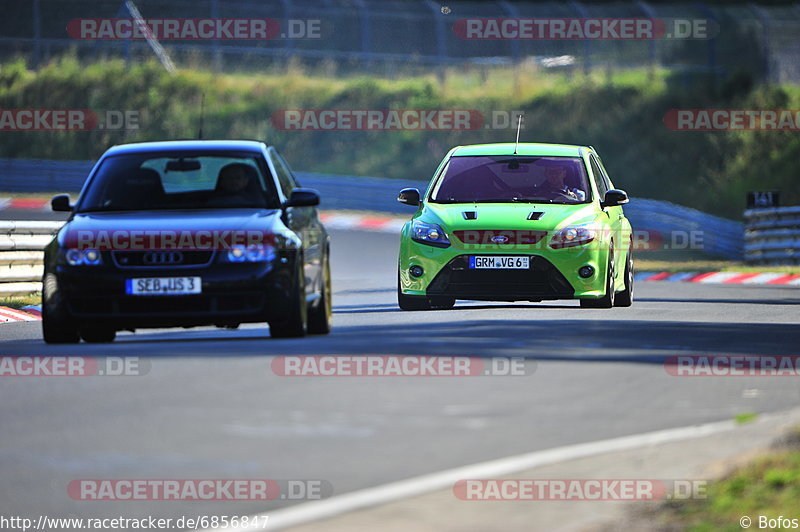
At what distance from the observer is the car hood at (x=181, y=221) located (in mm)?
12922

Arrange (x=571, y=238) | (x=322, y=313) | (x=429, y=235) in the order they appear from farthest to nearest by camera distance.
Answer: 1. (x=429, y=235)
2. (x=571, y=238)
3. (x=322, y=313)

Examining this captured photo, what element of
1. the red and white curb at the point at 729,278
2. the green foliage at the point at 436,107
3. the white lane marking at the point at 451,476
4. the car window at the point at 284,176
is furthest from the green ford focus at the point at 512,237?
the green foliage at the point at 436,107

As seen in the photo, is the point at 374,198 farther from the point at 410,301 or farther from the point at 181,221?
the point at 181,221

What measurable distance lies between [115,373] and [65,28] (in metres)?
33.4

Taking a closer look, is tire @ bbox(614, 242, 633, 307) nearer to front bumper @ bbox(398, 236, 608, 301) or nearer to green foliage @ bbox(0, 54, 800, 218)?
front bumper @ bbox(398, 236, 608, 301)

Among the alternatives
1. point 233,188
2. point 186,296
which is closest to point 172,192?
point 233,188

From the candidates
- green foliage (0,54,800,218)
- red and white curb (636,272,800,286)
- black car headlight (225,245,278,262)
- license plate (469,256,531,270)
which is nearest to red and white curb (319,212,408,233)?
red and white curb (636,272,800,286)

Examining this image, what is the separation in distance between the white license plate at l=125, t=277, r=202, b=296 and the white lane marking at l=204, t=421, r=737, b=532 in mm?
4767

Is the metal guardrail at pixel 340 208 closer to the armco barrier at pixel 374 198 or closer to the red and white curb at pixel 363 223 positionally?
the armco barrier at pixel 374 198

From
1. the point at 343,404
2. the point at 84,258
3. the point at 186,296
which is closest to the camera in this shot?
the point at 343,404

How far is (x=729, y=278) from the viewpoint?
27672 mm

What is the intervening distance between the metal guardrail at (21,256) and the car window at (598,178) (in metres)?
6.65

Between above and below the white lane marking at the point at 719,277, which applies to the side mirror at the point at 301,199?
above

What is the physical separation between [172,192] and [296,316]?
1504 mm
